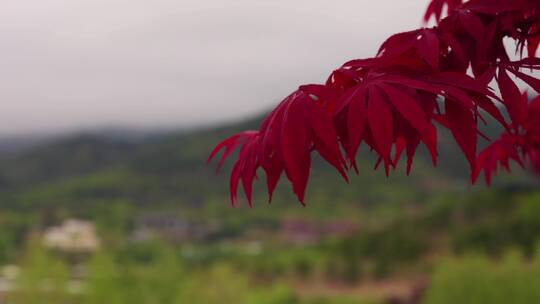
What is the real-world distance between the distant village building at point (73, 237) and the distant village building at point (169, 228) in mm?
3614

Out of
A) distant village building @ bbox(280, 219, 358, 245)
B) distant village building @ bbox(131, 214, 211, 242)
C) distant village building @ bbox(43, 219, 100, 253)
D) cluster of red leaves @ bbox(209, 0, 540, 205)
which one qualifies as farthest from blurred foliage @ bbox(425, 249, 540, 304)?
distant village building @ bbox(131, 214, 211, 242)

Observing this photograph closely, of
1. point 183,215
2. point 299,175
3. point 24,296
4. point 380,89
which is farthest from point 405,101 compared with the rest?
point 183,215

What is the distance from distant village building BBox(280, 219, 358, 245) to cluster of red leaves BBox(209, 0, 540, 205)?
43.4 m

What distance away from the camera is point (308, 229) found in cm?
4797

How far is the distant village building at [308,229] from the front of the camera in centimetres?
4494

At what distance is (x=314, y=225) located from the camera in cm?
4778

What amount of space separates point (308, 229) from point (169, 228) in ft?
43.0

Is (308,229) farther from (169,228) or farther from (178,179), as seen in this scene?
(178,179)

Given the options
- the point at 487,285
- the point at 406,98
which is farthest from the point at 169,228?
the point at 406,98

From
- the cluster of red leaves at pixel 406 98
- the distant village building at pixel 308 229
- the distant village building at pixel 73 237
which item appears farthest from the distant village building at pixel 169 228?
the cluster of red leaves at pixel 406 98

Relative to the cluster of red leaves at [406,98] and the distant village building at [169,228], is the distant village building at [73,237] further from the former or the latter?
the cluster of red leaves at [406,98]

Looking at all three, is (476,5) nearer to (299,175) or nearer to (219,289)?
(299,175)

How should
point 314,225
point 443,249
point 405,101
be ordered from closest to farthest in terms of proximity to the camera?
A: point 405,101 → point 443,249 → point 314,225

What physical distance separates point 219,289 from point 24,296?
2.98 meters
